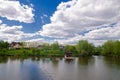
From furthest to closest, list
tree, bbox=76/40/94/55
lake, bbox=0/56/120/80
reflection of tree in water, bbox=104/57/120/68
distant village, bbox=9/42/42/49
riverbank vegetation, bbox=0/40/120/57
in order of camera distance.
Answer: distant village, bbox=9/42/42/49 → tree, bbox=76/40/94/55 → riverbank vegetation, bbox=0/40/120/57 → reflection of tree in water, bbox=104/57/120/68 → lake, bbox=0/56/120/80

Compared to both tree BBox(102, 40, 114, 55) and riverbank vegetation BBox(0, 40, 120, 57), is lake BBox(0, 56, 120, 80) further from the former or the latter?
tree BBox(102, 40, 114, 55)

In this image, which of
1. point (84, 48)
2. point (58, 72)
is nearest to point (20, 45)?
point (84, 48)

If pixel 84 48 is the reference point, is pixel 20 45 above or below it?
above

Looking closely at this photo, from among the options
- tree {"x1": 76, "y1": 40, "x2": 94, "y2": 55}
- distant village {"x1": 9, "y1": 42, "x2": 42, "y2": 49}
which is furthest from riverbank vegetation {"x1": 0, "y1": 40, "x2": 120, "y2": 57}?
distant village {"x1": 9, "y1": 42, "x2": 42, "y2": 49}

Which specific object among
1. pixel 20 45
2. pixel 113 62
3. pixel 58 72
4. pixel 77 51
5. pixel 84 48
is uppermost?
pixel 20 45

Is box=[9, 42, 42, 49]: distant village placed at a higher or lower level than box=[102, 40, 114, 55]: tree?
higher

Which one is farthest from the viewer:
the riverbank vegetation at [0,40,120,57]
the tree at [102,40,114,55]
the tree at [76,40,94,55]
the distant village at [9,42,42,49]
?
the distant village at [9,42,42,49]

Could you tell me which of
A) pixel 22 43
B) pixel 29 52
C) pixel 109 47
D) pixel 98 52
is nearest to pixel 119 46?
pixel 109 47

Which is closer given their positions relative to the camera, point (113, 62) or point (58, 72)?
point (58, 72)

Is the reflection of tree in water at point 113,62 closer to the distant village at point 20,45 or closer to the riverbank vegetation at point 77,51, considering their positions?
the riverbank vegetation at point 77,51

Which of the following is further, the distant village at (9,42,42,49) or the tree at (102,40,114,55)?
the distant village at (9,42,42,49)

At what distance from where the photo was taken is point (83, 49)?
79.6m

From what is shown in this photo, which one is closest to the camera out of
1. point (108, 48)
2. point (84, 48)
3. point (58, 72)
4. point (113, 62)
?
point (58, 72)

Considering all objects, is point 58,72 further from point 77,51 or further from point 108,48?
point 77,51
